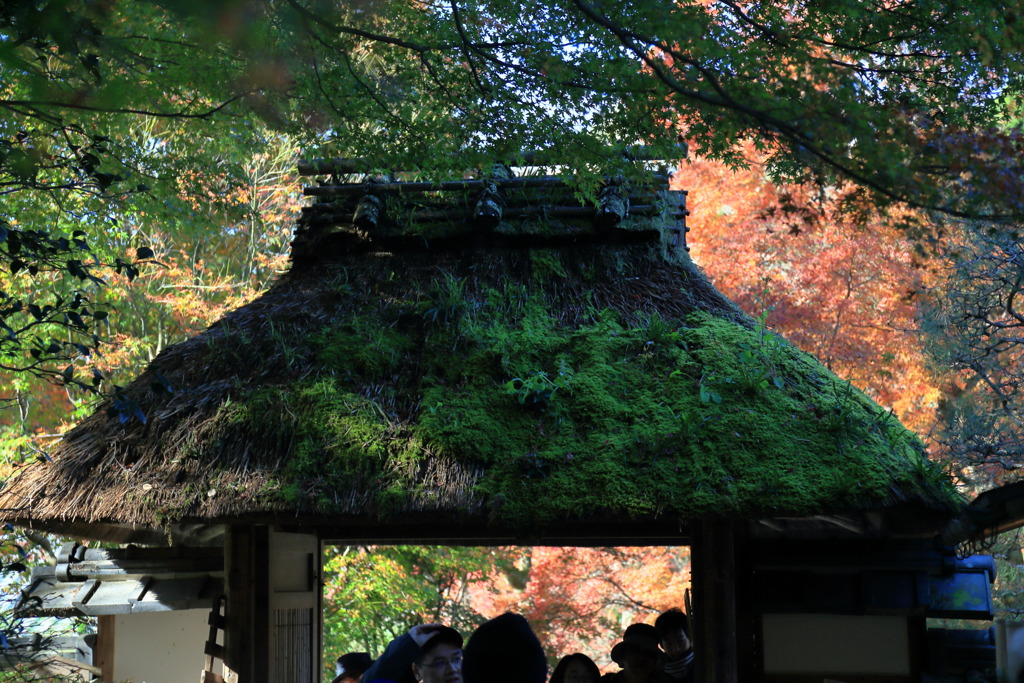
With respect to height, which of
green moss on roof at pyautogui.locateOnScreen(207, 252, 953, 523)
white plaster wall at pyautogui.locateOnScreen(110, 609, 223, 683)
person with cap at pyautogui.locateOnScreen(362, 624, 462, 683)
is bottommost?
white plaster wall at pyautogui.locateOnScreen(110, 609, 223, 683)

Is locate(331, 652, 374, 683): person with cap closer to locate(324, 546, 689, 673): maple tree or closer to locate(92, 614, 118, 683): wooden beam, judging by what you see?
locate(92, 614, 118, 683): wooden beam

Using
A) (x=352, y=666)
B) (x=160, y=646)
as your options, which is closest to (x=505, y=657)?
(x=352, y=666)

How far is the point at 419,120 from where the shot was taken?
5.00m

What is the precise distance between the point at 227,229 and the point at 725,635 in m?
9.72

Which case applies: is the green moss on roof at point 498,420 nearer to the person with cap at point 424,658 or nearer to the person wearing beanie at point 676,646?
the person wearing beanie at point 676,646

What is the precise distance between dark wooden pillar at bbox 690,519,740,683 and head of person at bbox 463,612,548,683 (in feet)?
8.60

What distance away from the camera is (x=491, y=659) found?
92.7 inches

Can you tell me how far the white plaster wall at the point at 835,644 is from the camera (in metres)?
5.16

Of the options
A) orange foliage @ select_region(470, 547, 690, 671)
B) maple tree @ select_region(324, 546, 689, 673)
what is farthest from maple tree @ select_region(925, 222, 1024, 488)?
maple tree @ select_region(324, 546, 689, 673)

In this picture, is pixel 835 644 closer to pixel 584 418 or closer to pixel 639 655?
pixel 639 655

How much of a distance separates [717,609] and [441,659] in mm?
2510

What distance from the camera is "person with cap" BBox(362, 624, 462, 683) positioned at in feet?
8.88

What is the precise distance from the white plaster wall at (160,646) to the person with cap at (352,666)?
2.71m

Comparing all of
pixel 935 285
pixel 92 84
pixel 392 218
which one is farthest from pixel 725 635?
pixel 935 285
